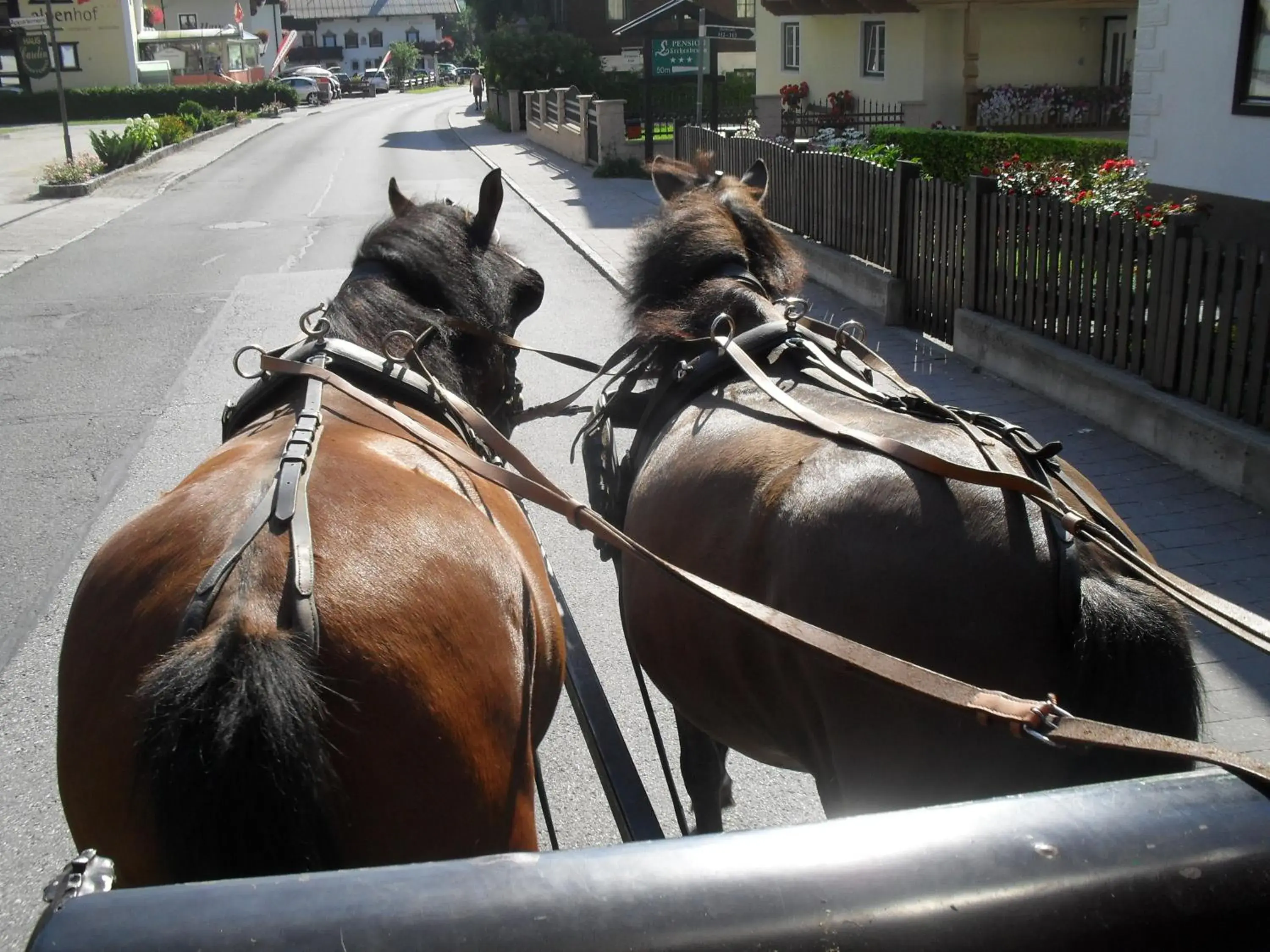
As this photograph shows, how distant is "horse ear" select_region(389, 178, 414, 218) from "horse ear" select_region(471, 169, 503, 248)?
277mm

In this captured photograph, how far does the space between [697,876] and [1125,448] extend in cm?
662

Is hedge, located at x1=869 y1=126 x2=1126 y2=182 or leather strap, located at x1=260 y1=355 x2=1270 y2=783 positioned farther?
hedge, located at x1=869 y1=126 x2=1126 y2=182

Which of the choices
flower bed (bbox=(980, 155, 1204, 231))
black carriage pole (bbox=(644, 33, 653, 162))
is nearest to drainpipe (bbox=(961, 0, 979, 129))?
black carriage pole (bbox=(644, 33, 653, 162))

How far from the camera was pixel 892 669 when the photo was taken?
1773 mm

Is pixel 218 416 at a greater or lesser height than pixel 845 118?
lesser

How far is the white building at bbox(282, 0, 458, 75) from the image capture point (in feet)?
339

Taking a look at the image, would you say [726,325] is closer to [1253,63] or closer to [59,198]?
[1253,63]

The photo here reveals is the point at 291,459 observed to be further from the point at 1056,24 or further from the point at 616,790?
the point at 1056,24

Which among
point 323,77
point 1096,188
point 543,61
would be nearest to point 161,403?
point 1096,188

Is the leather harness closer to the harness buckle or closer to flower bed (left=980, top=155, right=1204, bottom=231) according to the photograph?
the harness buckle

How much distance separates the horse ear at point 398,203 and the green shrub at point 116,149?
25.7 meters

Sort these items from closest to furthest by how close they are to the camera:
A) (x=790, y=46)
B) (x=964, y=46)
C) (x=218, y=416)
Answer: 1. (x=218, y=416)
2. (x=964, y=46)
3. (x=790, y=46)

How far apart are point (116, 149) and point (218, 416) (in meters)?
22.1

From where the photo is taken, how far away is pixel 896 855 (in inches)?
47.4
